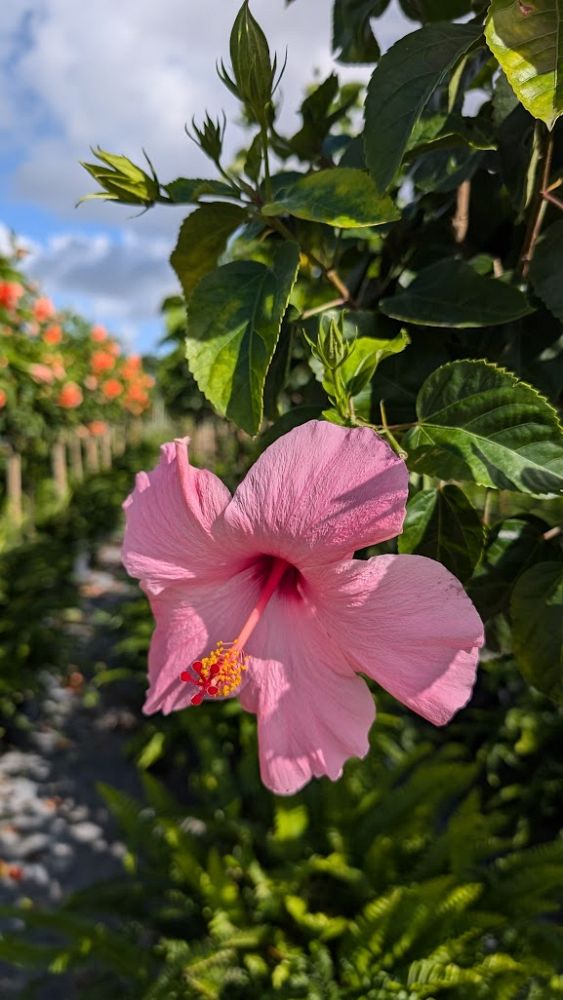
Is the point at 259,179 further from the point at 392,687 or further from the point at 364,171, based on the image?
the point at 392,687

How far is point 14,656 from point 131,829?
186cm

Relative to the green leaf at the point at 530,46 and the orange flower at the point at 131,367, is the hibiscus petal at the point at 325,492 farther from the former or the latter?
the orange flower at the point at 131,367

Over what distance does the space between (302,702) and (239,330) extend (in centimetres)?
28

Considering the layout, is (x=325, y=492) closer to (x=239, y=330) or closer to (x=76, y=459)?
(x=239, y=330)

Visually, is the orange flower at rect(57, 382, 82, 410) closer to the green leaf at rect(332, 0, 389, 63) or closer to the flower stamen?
the green leaf at rect(332, 0, 389, 63)

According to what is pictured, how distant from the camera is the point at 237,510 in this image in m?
0.49

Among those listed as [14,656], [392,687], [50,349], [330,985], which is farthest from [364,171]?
[50,349]

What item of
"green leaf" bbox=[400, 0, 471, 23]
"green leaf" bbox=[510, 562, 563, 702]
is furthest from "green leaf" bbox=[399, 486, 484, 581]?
"green leaf" bbox=[400, 0, 471, 23]

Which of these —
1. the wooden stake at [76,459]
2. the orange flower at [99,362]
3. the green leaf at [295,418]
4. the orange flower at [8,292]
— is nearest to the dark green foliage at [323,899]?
the green leaf at [295,418]

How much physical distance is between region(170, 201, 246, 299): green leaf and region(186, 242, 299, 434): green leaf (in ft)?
0.15

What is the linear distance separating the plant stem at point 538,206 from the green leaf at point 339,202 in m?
0.14

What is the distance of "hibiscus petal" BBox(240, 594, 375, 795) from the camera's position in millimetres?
527

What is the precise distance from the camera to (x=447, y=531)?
540 millimetres

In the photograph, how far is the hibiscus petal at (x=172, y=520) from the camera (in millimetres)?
516
